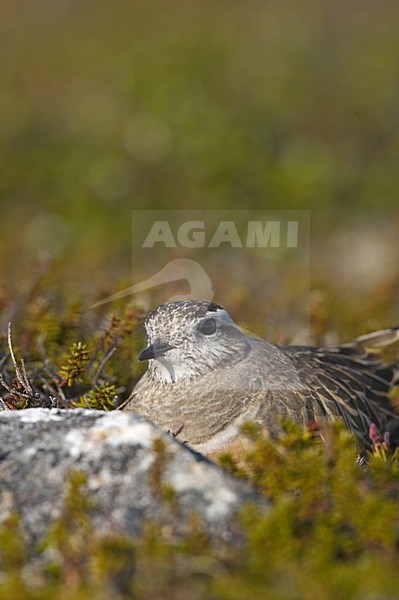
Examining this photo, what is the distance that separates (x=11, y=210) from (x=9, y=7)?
14110mm

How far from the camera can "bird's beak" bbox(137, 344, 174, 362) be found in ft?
16.6

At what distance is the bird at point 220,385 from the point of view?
195 inches

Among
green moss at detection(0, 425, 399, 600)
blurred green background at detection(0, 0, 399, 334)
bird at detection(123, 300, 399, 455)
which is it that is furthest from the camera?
blurred green background at detection(0, 0, 399, 334)

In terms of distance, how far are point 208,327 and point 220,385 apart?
41cm

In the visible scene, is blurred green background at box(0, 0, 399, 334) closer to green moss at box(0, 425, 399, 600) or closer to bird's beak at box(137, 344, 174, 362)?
bird's beak at box(137, 344, 174, 362)

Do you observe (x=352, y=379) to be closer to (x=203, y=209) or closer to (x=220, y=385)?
(x=220, y=385)

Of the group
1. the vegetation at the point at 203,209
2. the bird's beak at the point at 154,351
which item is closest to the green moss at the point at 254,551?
the vegetation at the point at 203,209

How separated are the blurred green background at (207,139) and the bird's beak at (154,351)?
303cm

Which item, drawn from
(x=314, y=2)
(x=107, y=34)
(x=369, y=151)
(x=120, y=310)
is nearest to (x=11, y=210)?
(x=369, y=151)

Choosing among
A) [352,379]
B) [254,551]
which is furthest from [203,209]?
[254,551]

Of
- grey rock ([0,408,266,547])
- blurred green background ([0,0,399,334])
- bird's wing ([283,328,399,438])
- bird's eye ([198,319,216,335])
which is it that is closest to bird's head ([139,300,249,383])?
bird's eye ([198,319,216,335])

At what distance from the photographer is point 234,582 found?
306 cm

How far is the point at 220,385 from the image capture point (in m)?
5.16

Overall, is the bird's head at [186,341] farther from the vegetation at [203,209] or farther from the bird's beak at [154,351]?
the vegetation at [203,209]
